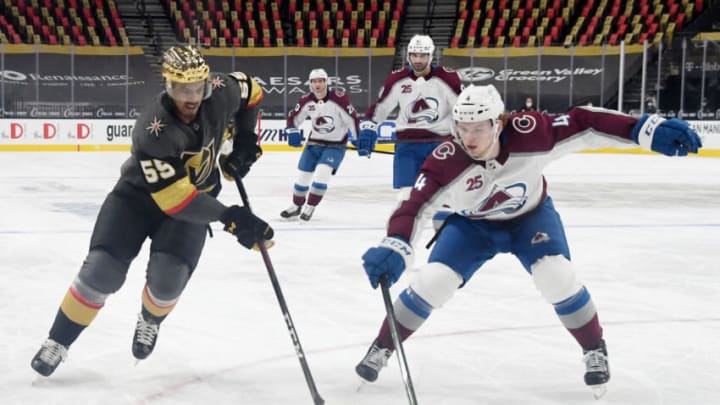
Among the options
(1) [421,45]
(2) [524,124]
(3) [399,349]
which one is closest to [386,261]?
(3) [399,349]

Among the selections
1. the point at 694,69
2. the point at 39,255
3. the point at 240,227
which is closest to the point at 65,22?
the point at 694,69

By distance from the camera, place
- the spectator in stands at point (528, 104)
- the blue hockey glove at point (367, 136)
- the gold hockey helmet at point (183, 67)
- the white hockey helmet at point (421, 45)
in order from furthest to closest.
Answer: the spectator in stands at point (528, 104)
the blue hockey glove at point (367, 136)
the white hockey helmet at point (421, 45)
the gold hockey helmet at point (183, 67)

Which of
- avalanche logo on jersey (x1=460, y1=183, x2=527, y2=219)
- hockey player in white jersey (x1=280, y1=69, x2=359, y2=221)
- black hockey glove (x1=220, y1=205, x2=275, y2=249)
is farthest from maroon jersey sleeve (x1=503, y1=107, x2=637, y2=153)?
hockey player in white jersey (x1=280, y1=69, x2=359, y2=221)

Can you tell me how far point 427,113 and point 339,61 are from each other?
10155 millimetres

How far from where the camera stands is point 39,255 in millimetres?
5188

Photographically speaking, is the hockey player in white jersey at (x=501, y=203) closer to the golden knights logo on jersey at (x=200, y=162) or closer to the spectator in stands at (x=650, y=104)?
the golden knights logo on jersey at (x=200, y=162)

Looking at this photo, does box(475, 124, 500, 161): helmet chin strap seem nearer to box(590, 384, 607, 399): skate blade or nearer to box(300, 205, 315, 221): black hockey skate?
box(590, 384, 607, 399): skate blade

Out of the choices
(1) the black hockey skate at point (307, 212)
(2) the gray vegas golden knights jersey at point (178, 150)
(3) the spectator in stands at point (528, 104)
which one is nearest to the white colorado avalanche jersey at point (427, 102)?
(1) the black hockey skate at point (307, 212)

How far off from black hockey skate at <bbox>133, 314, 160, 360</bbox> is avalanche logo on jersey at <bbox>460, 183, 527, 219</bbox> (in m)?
1.13

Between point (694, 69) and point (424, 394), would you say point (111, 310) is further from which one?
point (694, 69)

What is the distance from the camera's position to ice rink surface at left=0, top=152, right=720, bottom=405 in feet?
9.27

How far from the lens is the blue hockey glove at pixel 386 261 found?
7.90ft

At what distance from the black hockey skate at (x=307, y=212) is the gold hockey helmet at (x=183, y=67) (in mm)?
4303

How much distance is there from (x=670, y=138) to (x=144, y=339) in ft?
5.82
